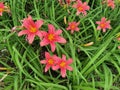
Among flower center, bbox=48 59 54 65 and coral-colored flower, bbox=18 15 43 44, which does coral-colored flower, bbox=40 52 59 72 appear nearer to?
flower center, bbox=48 59 54 65

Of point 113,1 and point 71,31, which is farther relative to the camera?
point 113,1

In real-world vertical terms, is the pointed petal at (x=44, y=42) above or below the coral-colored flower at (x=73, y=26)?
below

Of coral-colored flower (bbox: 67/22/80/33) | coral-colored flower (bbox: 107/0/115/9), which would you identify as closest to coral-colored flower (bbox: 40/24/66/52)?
coral-colored flower (bbox: 67/22/80/33)

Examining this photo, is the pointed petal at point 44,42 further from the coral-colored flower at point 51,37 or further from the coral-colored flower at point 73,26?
the coral-colored flower at point 73,26

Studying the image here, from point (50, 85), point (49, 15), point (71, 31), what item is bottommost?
point (50, 85)

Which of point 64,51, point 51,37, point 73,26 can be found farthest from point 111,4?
point 51,37

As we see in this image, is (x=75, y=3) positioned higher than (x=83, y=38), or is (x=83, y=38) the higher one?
(x=75, y=3)

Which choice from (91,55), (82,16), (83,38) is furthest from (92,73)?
(82,16)

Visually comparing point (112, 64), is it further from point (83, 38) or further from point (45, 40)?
point (45, 40)

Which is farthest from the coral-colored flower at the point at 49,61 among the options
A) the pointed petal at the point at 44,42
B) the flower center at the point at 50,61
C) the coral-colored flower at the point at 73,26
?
the coral-colored flower at the point at 73,26
